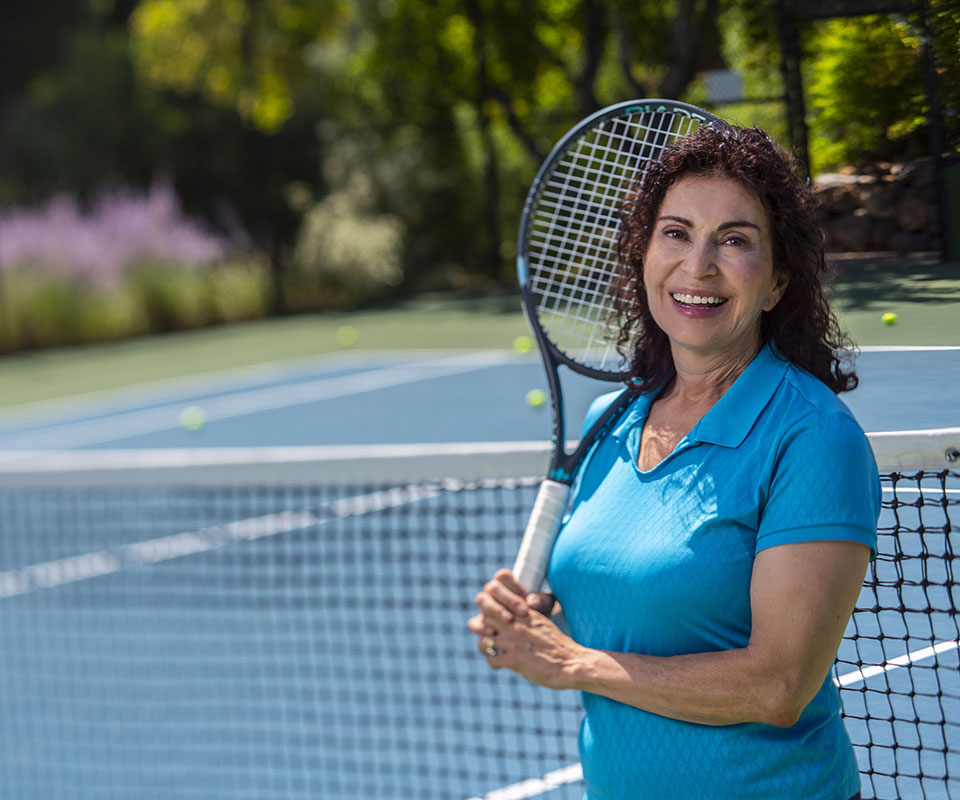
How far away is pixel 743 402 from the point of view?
4.85 ft

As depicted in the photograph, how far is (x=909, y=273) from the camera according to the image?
79.7 inches

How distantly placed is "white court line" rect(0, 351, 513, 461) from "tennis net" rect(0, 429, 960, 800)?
1901 mm

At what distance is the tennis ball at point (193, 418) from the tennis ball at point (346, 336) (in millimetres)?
2369

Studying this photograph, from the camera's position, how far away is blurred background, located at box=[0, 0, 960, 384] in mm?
2148

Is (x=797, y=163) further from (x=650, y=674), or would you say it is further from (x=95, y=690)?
(x=95, y=690)

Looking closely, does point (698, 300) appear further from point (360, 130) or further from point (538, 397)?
point (360, 130)

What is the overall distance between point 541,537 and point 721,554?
0.39 metres

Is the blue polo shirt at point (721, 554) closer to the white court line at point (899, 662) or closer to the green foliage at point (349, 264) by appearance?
the white court line at point (899, 662)

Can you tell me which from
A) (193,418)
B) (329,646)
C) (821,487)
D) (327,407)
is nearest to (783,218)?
(821,487)

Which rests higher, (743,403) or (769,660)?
(743,403)

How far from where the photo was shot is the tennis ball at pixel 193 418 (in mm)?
7457

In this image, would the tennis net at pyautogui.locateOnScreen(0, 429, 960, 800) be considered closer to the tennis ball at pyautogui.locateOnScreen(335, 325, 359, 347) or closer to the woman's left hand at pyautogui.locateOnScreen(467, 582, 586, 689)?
the woman's left hand at pyautogui.locateOnScreen(467, 582, 586, 689)

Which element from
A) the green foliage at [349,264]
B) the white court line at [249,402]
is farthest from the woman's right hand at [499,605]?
the green foliage at [349,264]

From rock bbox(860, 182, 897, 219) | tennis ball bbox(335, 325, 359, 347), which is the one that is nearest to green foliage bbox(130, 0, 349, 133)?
tennis ball bbox(335, 325, 359, 347)
